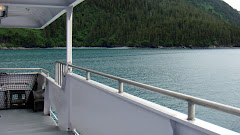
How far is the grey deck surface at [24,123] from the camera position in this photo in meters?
4.41

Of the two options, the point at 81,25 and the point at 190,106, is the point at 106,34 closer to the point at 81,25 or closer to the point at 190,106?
the point at 81,25

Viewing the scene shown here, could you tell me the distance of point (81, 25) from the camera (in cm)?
12044

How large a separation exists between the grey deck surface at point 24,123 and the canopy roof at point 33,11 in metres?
2.17

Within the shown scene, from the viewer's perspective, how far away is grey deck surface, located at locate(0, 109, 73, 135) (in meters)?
4.41

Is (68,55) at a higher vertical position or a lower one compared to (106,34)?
lower

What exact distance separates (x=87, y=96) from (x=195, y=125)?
2.07 meters

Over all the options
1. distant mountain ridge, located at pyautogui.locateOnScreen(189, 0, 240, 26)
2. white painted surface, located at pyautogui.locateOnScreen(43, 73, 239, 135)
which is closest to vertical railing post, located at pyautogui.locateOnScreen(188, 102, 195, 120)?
white painted surface, located at pyautogui.locateOnScreen(43, 73, 239, 135)

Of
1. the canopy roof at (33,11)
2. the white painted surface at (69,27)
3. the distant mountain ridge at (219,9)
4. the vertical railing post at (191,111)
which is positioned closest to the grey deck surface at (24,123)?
the white painted surface at (69,27)

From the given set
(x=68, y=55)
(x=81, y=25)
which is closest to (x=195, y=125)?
(x=68, y=55)

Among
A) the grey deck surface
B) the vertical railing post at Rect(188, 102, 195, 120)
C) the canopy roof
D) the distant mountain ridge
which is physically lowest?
the grey deck surface

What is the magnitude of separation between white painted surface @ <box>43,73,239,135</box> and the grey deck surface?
44 centimetres

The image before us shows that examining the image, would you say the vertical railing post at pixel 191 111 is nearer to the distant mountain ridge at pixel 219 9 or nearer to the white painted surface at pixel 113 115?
the white painted surface at pixel 113 115

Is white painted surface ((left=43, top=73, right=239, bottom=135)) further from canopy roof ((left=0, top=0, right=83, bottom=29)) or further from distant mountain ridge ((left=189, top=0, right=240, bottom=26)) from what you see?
distant mountain ridge ((left=189, top=0, right=240, bottom=26))

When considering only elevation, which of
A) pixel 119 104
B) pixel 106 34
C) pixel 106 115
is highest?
pixel 106 34
